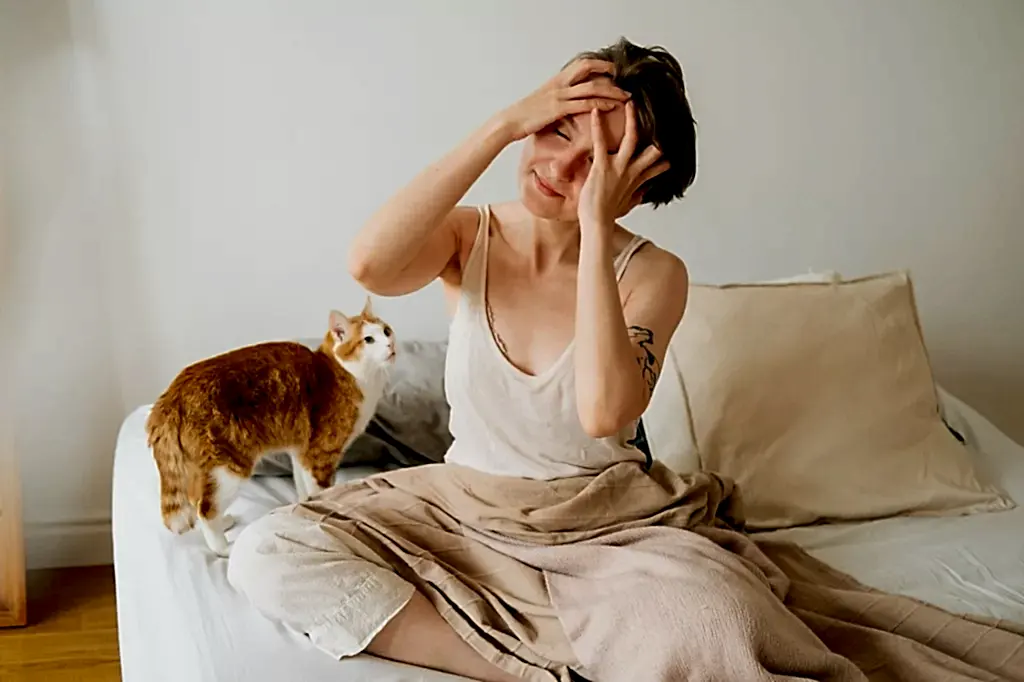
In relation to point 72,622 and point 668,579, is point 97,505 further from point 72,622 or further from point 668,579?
point 668,579

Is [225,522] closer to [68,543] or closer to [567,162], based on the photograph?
[567,162]

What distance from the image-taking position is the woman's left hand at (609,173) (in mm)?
1369

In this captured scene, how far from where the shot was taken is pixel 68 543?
7.68 feet

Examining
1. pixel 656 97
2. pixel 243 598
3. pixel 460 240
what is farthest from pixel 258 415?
pixel 656 97

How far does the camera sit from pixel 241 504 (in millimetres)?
1812

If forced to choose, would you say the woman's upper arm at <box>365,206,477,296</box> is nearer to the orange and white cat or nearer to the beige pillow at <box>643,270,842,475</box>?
the orange and white cat

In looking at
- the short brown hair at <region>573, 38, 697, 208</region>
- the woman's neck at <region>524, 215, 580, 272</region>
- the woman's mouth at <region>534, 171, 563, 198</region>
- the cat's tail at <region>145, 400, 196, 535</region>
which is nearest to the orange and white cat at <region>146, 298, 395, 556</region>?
the cat's tail at <region>145, 400, 196, 535</region>

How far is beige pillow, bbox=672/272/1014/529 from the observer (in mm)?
1941

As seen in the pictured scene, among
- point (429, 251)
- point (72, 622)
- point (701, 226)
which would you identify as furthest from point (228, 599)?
point (701, 226)

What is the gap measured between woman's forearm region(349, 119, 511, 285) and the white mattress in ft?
1.52

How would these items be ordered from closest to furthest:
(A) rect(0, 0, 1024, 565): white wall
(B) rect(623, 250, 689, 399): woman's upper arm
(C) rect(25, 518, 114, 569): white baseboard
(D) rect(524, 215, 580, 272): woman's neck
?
(B) rect(623, 250, 689, 399): woman's upper arm → (D) rect(524, 215, 580, 272): woman's neck → (A) rect(0, 0, 1024, 565): white wall → (C) rect(25, 518, 114, 569): white baseboard

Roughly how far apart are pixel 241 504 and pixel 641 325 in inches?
28.7

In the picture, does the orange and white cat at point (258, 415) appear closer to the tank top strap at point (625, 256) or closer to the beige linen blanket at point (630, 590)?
the beige linen blanket at point (630, 590)

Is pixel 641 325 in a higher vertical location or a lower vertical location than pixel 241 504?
higher
